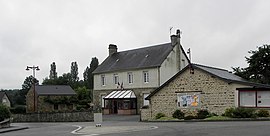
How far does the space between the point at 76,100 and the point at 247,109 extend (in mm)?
45832

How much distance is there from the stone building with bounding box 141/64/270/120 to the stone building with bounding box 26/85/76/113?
36.0 metres

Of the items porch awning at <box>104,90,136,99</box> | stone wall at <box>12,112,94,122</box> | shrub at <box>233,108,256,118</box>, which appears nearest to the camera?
shrub at <box>233,108,256,118</box>

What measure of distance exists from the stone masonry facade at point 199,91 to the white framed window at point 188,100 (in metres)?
0.27

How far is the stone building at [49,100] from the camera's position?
68738mm

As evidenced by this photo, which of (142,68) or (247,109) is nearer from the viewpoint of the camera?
(247,109)

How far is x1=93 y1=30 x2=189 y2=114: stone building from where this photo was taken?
5144 cm

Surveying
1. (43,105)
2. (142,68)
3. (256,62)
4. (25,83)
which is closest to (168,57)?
(142,68)

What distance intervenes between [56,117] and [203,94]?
18.4m

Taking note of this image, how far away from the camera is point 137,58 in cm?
5609

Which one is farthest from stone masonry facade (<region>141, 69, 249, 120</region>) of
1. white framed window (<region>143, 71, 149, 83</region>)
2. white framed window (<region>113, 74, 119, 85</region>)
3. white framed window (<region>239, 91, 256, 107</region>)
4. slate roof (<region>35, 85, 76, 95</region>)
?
slate roof (<region>35, 85, 76, 95</region>)

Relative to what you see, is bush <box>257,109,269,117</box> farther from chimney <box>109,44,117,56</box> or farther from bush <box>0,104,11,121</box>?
chimney <box>109,44,117,56</box>

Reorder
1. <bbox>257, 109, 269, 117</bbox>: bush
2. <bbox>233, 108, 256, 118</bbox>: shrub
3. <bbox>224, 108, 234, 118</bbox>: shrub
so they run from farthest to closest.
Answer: <bbox>224, 108, 234, 118</bbox>: shrub → <bbox>257, 109, 269, 117</bbox>: bush → <bbox>233, 108, 256, 118</bbox>: shrub

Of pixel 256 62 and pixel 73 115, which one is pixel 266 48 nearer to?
pixel 256 62

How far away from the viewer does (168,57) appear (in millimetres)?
51688
